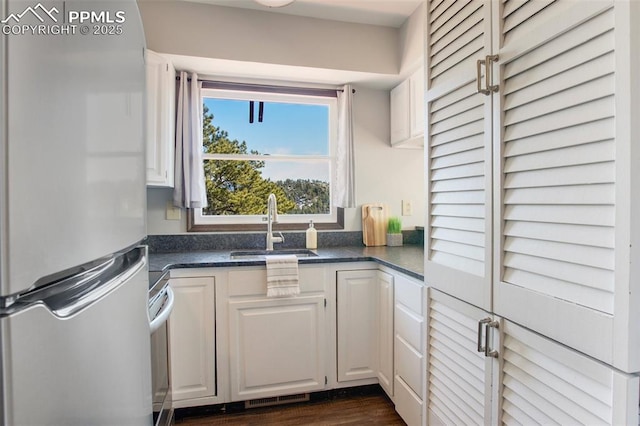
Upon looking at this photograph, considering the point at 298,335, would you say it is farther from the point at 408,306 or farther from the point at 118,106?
the point at 118,106

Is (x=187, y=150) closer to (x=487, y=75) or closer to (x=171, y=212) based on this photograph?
(x=171, y=212)

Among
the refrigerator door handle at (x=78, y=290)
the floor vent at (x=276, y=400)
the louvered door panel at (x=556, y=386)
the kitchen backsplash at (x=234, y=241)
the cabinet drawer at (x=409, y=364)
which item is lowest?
the floor vent at (x=276, y=400)

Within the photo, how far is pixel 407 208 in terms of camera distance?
9.12 feet

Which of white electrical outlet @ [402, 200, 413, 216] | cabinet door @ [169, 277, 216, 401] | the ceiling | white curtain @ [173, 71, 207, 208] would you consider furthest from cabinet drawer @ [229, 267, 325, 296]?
the ceiling

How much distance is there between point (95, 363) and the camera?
0.59 m

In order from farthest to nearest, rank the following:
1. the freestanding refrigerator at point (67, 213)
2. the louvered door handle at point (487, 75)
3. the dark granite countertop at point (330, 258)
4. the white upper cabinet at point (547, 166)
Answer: the dark granite countertop at point (330, 258) → the louvered door handle at point (487, 75) → the white upper cabinet at point (547, 166) → the freestanding refrigerator at point (67, 213)

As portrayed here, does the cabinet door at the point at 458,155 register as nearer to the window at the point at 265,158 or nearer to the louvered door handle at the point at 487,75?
the louvered door handle at the point at 487,75

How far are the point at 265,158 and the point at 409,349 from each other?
1684 millimetres

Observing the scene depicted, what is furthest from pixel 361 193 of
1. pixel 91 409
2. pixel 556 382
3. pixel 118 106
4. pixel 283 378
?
pixel 91 409

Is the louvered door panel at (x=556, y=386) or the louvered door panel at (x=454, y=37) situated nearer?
the louvered door panel at (x=556, y=386)

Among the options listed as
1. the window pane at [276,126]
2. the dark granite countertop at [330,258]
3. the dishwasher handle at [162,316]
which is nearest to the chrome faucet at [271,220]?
the dark granite countertop at [330,258]

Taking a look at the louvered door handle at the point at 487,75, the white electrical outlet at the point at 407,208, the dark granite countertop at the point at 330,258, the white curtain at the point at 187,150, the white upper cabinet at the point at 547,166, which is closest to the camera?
the white upper cabinet at the point at 547,166

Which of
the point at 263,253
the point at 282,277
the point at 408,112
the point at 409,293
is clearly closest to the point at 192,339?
the point at 282,277

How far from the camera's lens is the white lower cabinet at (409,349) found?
1624 millimetres
